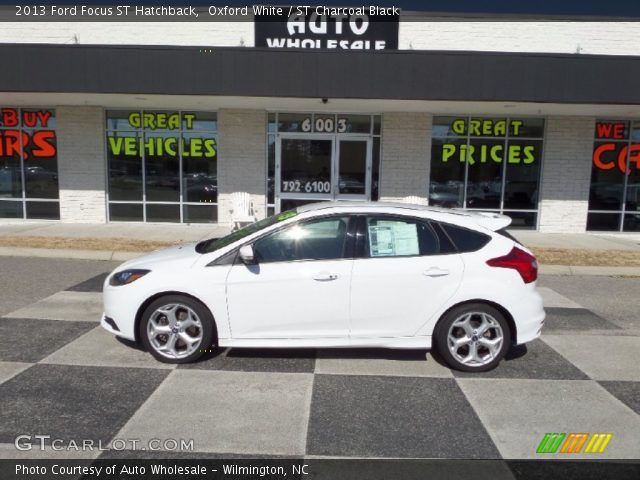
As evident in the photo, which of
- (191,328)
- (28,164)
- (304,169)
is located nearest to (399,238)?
(191,328)

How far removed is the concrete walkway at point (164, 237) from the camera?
9.77m

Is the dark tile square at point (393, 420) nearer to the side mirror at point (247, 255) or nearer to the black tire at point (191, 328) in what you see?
the black tire at point (191, 328)

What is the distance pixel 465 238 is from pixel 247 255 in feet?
6.63

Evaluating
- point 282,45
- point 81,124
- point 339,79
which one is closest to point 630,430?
point 339,79

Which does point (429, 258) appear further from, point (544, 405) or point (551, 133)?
point (551, 133)

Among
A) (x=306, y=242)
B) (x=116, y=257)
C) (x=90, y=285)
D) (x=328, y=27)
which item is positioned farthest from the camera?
(x=328, y=27)

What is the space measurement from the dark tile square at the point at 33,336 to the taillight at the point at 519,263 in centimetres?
437

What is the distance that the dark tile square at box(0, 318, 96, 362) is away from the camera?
4949 mm

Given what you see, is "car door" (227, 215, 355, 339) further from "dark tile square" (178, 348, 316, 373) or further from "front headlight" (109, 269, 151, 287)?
"front headlight" (109, 269, 151, 287)

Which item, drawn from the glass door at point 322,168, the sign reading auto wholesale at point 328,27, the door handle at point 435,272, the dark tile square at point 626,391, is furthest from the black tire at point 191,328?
the sign reading auto wholesale at point 328,27

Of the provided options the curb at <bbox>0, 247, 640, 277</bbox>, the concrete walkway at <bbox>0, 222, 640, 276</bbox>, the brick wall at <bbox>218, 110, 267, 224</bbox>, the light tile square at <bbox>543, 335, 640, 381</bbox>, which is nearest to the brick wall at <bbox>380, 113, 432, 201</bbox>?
the concrete walkway at <bbox>0, 222, 640, 276</bbox>

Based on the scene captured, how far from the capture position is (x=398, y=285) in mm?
4598

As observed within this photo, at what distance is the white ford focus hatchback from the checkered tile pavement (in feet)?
0.96

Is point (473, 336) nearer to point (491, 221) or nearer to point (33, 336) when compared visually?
point (491, 221)
